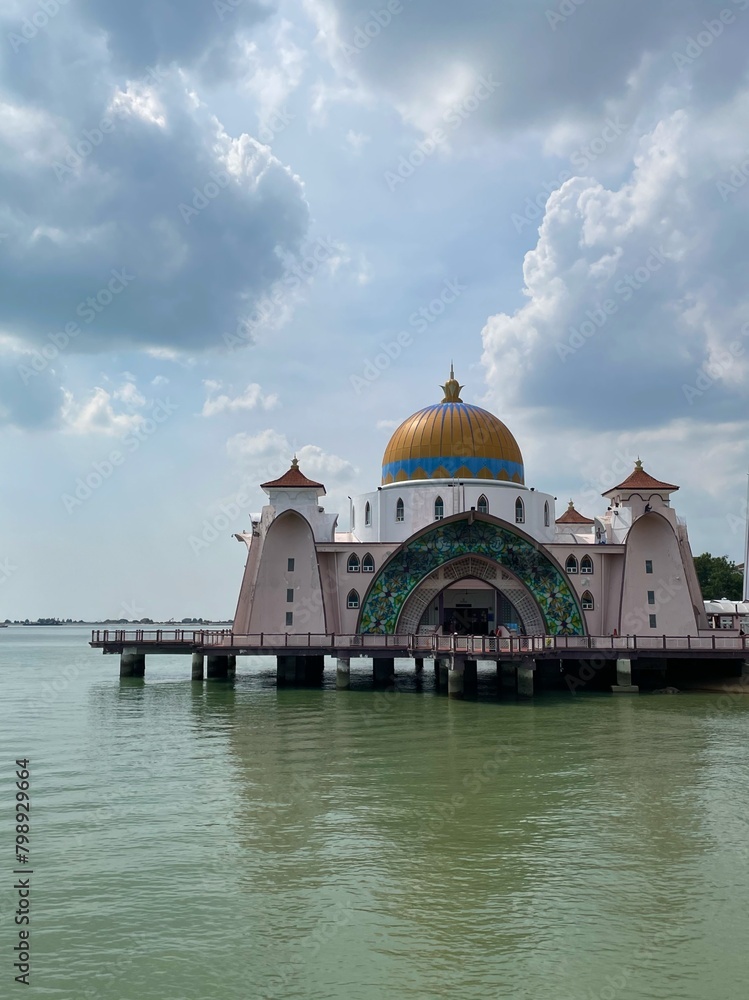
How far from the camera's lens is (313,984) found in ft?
31.4

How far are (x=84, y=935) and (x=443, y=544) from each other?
31.3 metres

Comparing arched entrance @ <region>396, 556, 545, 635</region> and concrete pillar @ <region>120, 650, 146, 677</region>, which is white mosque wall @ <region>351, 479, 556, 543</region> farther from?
concrete pillar @ <region>120, 650, 146, 677</region>

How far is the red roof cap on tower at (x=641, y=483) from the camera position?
41.7 meters

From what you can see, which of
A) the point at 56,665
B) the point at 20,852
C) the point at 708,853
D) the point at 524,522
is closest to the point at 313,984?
the point at 20,852

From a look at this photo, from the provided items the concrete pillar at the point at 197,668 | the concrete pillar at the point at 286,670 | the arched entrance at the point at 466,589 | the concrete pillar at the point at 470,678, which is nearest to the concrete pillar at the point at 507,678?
the concrete pillar at the point at 470,678

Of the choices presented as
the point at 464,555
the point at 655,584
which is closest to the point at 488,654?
the point at 464,555

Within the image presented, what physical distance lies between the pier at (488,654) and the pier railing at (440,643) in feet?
0.14

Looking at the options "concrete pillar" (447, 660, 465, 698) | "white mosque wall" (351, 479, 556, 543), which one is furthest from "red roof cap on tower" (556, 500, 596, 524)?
"concrete pillar" (447, 660, 465, 698)

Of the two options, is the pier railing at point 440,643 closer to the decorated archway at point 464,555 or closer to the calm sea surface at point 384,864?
the decorated archway at point 464,555

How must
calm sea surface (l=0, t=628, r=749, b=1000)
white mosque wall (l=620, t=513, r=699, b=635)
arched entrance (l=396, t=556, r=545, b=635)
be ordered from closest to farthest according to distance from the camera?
calm sea surface (l=0, t=628, r=749, b=1000)
white mosque wall (l=620, t=513, r=699, b=635)
arched entrance (l=396, t=556, r=545, b=635)

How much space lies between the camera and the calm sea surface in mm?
9836

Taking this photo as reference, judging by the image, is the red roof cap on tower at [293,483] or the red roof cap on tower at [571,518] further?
the red roof cap on tower at [571,518]

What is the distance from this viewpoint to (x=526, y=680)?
111 feet

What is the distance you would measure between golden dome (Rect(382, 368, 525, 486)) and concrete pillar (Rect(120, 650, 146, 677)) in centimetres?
1530
